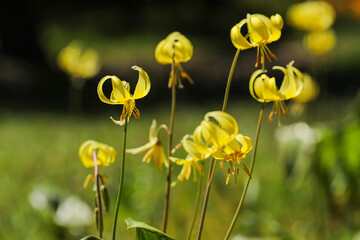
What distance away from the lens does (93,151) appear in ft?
4.31

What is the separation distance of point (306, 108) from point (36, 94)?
479 centimetres

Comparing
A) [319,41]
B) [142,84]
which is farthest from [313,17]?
[142,84]

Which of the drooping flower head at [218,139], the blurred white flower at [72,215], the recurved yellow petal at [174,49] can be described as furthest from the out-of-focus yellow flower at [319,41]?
the drooping flower head at [218,139]

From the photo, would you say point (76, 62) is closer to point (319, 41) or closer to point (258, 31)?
point (319, 41)

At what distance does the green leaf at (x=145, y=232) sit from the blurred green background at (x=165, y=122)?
2.67ft

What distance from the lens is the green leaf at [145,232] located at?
1.10m

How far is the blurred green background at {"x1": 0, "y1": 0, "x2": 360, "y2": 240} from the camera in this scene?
249 centimetres

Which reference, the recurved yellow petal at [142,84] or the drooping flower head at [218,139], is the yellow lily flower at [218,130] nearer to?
the drooping flower head at [218,139]

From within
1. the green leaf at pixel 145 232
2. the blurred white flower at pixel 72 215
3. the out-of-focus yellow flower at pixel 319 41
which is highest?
the out-of-focus yellow flower at pixel 319 41

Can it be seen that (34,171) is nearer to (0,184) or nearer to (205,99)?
(0,184)

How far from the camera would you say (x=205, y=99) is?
252 inches

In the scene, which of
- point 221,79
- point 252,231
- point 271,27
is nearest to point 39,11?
point 221,79

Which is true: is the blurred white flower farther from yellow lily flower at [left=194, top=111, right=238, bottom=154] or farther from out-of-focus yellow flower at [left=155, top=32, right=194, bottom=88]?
yellow lily flower at [left=194, top=111, right=238, bottom=154]

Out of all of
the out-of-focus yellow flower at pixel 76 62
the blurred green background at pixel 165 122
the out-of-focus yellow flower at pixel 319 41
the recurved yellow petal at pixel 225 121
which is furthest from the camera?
the out-of-focus yellow flower at pixel 76 62
